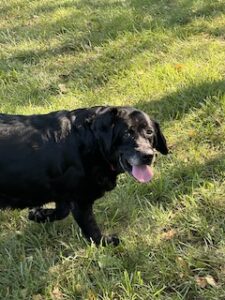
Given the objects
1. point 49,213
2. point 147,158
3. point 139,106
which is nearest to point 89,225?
point 49,213

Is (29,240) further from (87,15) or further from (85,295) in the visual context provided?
(87,15)

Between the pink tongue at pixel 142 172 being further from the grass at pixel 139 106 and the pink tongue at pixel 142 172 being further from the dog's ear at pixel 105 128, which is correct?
the grass at pixel 139 106

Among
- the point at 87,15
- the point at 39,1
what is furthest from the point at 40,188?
the point at 39,1

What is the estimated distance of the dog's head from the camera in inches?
115

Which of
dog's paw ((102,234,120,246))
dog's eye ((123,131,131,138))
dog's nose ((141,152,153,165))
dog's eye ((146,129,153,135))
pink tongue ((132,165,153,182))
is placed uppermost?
dog's eye ((123,131,131,138))

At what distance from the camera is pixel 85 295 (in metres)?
2.97

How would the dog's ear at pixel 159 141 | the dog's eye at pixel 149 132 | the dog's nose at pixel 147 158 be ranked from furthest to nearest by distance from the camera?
the dog's ear at pixel 159 141, the dog's eye at pixel 149 132, the dog's nose at pixel 147 158

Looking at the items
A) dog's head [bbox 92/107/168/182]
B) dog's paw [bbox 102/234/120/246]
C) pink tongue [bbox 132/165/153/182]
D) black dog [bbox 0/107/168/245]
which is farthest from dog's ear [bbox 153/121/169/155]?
dog's paw [bbox 102/234/120/246]

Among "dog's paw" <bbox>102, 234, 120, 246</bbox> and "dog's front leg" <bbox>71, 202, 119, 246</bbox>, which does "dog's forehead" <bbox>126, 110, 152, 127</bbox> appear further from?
"dog's paw" <bbox>102, 234, 120, 246</bbox>

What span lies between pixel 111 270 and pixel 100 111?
0.95 meters

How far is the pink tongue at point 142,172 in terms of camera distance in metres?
2.97

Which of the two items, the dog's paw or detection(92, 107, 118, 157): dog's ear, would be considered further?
the dog's paw

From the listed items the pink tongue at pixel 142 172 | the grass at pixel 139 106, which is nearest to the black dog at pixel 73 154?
the pink tongue at pixel 142 172

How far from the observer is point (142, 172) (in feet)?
9.82
